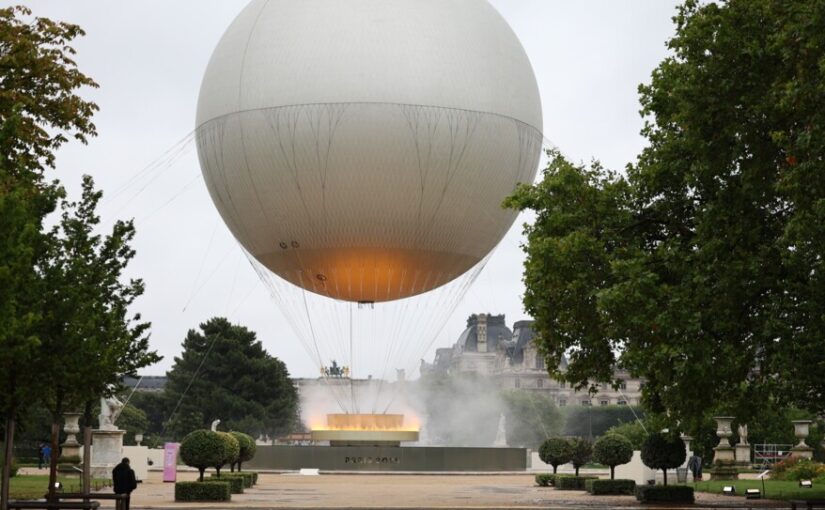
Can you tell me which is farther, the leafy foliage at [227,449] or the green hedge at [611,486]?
the green hedge at [611,486]

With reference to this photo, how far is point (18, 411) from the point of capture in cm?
2680

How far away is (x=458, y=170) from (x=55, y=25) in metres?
17.4

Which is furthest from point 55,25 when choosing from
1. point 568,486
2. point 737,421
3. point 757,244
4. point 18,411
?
point 568,486

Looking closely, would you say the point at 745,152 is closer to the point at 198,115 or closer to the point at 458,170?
the point at 458,170

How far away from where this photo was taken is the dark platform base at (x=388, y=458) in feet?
215

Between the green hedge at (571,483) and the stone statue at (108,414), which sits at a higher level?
the stone statue at (108,414)

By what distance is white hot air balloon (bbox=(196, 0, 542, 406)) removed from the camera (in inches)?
1745

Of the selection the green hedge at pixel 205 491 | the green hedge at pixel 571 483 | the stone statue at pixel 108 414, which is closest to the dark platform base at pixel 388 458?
the stone statue at pixel 108 414

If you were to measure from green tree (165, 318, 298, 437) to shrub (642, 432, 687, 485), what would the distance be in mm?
82080

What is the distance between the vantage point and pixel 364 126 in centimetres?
4419

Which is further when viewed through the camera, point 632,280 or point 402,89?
point 402,89

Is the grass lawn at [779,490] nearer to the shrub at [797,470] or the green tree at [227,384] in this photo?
the shrub at [797,470]

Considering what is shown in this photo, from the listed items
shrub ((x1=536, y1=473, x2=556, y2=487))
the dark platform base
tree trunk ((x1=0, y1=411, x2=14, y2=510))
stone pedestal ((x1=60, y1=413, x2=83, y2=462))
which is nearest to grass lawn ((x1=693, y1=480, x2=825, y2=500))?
shrub ((x1=536, y1=473, x2=556, y2=487))

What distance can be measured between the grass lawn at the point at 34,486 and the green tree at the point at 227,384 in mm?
68309
